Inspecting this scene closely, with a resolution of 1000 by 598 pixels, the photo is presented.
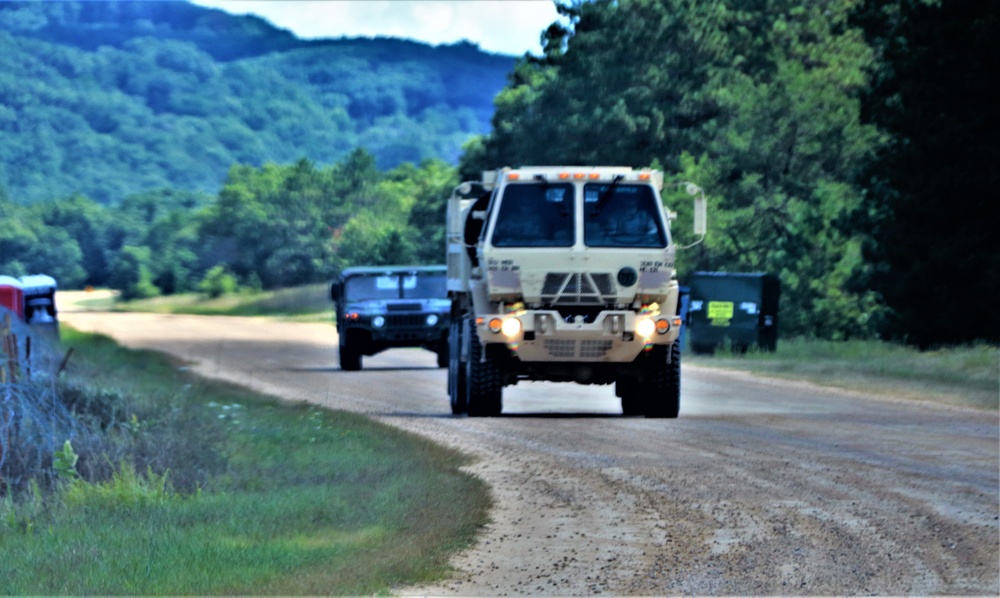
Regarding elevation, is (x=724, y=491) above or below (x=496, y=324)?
below

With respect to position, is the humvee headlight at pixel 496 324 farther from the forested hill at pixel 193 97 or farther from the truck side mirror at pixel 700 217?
the forested hill at pixel 193 97

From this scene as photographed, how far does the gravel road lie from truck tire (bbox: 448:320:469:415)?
0.46 m

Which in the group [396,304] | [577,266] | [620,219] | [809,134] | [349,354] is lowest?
[349,354]

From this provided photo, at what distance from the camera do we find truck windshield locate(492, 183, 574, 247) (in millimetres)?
16406

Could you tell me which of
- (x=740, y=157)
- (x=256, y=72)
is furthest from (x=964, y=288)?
(x=256, y=72)

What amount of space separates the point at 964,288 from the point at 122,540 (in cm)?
2780

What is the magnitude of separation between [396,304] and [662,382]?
42.8ft

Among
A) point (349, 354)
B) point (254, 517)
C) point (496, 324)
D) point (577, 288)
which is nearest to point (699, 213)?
point (577, 288)

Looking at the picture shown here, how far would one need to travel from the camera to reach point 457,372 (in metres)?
20.0

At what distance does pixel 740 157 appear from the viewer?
53.5 metres

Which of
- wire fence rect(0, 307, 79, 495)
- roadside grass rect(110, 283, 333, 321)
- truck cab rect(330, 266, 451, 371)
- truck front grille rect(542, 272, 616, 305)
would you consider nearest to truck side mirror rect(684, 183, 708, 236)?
truck front grille rect(542, 272, 616, 305)

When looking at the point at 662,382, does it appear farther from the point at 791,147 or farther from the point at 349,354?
the point at 791,147

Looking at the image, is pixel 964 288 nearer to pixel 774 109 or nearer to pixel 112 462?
pixel 774 109

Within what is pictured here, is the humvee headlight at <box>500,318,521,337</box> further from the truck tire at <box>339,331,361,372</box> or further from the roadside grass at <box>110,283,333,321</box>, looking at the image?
the roadside grass at <box>110,283,333,321</box>
